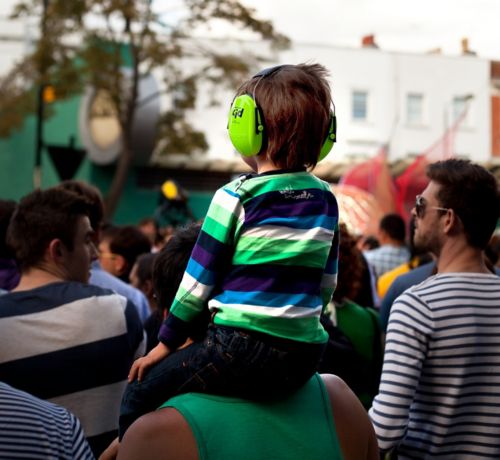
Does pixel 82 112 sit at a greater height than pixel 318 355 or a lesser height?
lesser

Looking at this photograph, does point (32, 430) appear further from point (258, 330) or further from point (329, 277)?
point (329, 277)

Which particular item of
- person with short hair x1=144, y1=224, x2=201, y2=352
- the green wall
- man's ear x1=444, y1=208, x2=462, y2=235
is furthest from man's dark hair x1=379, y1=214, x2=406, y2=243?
the green wall

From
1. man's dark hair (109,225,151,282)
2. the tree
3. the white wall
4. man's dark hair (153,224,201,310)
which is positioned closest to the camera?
man's dark hair (153,224,201,310)

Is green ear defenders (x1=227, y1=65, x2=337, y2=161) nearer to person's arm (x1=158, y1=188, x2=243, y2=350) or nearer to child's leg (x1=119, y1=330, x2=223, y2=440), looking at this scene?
person's arm (x1=158, y1=188, x2=243, y2=350)

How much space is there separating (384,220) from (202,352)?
7.28m

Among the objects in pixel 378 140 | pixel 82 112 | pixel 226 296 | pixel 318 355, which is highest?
pixel 226 296

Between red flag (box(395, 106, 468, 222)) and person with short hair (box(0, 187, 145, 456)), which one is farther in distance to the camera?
red flag (box(395, 106, 468, 222))

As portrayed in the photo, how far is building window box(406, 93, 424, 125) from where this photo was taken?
140ft

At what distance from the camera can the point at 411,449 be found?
330cm

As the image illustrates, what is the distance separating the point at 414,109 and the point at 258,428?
138ft

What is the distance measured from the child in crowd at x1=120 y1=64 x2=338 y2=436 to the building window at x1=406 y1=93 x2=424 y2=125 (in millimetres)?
41048

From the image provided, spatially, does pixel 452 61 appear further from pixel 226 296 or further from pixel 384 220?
pixel 226 296

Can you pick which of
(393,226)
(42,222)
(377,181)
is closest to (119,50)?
(377,181)

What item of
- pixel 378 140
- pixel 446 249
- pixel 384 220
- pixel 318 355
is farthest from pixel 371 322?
pixel 378 140
